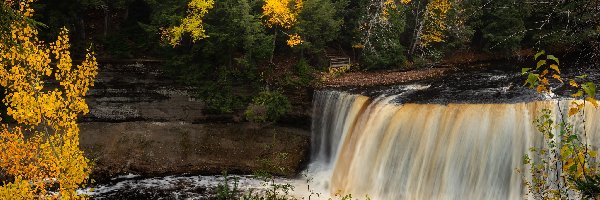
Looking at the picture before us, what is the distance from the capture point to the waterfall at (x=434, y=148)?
46.1 feet

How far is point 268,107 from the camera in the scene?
22.1 meters

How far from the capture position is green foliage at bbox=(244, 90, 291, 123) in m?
22.1

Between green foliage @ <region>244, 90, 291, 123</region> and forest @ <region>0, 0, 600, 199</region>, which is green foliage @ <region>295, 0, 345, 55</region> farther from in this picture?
green foliage @ <region>244, 90, 291, 123</region>

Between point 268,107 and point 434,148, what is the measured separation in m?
8.88

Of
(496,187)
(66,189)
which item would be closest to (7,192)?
(66,189)

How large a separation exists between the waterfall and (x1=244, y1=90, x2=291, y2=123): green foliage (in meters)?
3.66

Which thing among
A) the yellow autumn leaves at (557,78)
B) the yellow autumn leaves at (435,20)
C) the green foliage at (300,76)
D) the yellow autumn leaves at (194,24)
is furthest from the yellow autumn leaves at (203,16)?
the yellow autumn leaves at (557,78)

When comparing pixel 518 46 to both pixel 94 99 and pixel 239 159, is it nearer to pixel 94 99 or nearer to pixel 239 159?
pixel 239 159

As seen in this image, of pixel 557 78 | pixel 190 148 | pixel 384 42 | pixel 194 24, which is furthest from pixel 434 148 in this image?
pixel 194 24

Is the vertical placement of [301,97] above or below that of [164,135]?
above

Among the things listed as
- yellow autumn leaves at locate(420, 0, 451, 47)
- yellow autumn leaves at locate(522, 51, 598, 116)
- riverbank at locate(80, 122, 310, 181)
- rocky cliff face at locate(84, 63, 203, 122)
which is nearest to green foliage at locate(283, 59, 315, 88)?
riverbank at locate(80, 122, 310, 181)

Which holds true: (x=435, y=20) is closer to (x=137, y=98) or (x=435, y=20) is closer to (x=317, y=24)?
(x=317, y=24)

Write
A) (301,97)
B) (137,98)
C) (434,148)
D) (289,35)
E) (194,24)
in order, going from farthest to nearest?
(289,35)
(301,97)
(137,98)
(194,24)
(434,148)

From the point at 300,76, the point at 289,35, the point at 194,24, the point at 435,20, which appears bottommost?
the point at 300,76
